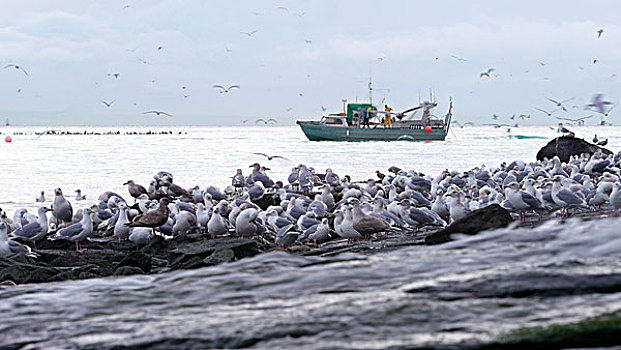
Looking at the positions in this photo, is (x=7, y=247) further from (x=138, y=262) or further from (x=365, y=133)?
(x=365, y=133)

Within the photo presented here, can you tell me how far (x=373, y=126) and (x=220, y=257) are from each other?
74436 mm

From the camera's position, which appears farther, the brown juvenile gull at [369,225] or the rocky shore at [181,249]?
the brown juvenile gull at [369,225]

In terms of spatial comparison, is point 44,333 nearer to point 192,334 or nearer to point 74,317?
point 74,317

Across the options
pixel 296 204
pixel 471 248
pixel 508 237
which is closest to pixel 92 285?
pixel 471 248

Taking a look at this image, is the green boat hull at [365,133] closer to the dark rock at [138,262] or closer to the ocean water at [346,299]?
the dark rock at [138,262]

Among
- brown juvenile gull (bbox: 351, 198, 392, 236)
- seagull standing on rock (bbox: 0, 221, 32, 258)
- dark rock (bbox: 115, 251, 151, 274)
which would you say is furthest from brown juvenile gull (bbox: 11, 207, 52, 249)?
brown juvenile gull (bbox: 351, 198, 392, 236)

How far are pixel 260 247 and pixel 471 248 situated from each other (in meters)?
5.55

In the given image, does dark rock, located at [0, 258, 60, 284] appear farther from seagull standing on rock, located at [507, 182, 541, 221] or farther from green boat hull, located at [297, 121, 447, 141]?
green boat hull, located at [297, 121, 447, 141]

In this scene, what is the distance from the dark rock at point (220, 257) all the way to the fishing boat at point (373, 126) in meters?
69.9

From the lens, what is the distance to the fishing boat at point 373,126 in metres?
81.2

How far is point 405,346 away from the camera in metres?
4.30

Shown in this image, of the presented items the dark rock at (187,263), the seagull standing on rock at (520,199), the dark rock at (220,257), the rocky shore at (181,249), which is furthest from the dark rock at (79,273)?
the seagull standing on rock at (520,199)

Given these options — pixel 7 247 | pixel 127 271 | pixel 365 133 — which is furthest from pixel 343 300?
pixel 365 133

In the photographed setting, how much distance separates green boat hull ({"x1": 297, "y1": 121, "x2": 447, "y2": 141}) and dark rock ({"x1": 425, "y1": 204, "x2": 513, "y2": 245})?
68825 mm
